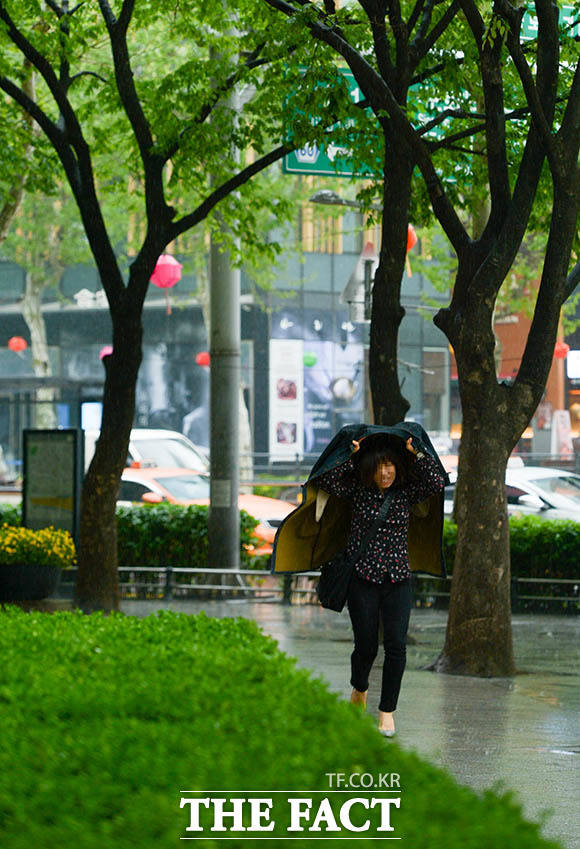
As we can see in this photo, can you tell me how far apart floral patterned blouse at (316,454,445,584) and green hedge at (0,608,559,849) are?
7.46ft

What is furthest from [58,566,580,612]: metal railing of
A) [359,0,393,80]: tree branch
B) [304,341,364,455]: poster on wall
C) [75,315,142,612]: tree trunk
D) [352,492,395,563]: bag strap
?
[304,341,364,455]: poster on wall

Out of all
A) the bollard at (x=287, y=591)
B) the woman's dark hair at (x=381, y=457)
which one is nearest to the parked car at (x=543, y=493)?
the bollard at (x=287, y=591)

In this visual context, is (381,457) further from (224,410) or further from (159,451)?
(159,451)

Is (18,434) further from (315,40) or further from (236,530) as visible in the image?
(315,40)

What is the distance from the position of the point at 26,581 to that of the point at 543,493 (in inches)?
444

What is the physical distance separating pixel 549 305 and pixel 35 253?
95.6 feet

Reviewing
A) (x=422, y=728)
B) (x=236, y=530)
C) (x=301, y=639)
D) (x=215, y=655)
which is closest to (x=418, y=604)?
(x=236, y=530)

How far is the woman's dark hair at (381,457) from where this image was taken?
27.8 feet

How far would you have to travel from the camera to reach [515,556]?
1903cm

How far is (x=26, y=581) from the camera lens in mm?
16578

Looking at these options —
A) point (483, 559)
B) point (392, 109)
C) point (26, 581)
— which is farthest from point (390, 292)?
point (26, 581)

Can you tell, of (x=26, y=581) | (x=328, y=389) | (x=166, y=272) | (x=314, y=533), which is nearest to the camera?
(x=314, y=533)

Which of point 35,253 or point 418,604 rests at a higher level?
point 35,253

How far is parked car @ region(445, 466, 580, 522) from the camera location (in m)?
24.4
